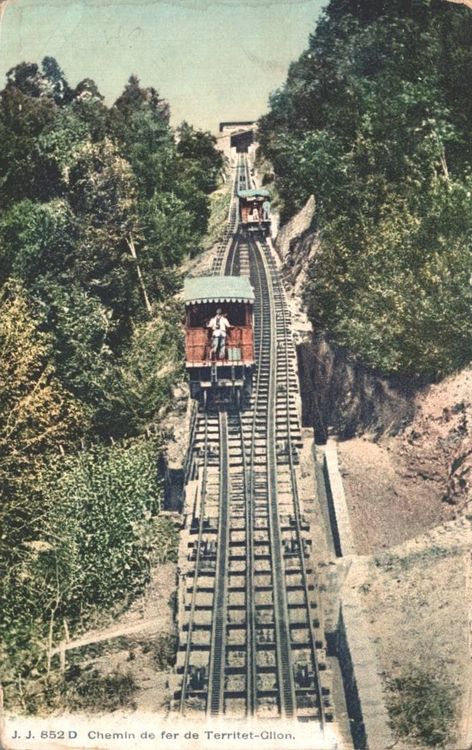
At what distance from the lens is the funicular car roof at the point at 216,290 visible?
72.4 feet

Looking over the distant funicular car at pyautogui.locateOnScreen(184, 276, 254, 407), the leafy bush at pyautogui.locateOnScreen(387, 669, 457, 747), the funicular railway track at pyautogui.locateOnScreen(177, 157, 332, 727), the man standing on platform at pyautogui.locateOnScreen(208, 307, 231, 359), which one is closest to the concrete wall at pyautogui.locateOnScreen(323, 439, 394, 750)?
the leafy bush at pyautogui.locateOnScreen(387, 669, 457, 747)

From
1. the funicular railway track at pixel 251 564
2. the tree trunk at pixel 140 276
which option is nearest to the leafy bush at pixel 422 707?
the funicular railway track at pixel 251 564

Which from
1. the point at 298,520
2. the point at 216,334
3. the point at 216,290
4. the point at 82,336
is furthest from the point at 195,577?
the point at 216,290

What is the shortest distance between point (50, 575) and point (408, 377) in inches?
438

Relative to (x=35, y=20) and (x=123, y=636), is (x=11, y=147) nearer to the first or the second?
(x=35, y=20)

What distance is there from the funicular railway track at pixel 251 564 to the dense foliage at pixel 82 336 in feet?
5.42

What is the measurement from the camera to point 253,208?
2548 cm

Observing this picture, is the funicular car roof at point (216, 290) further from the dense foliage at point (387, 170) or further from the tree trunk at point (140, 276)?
the dense foliage at point (387, 170)

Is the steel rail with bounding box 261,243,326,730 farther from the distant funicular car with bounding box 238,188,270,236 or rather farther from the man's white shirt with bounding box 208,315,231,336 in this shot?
the man's white shirt with bounding box 208,315,231,336

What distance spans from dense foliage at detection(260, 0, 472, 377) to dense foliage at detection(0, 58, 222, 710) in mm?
3793

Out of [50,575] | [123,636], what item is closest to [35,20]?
[50,575]

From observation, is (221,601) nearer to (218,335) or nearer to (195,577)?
(195,577)

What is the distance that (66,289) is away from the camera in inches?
835

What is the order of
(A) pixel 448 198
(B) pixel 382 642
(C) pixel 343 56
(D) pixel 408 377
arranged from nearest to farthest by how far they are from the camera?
(B) pixel 382 642 < (A) pixel 448 198 < (D) pixel 408 377 < (C) pixel 343 56
